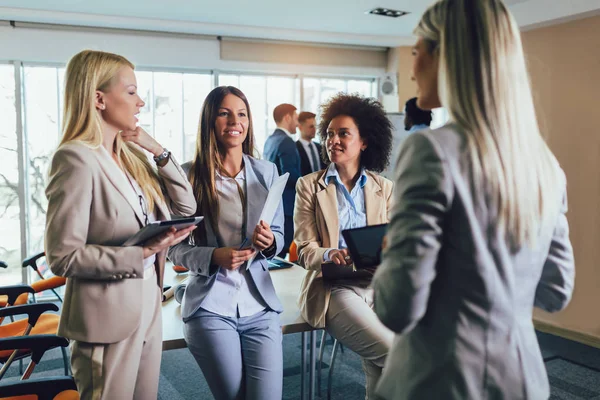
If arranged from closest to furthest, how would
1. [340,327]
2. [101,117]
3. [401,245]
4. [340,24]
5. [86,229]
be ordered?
1. [401,245]
2. [86,229]
3. [101,117]
4. [340,327]
5. [340,24]

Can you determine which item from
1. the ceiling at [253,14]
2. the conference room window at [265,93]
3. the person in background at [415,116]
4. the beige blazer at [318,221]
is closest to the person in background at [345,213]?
the beige blazer at [318,221]

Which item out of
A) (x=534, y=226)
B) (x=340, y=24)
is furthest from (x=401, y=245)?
(x=340, y=24)

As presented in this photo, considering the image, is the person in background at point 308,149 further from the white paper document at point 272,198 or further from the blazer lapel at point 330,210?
the white paper document at point 272,198

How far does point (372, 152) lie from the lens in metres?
2.53

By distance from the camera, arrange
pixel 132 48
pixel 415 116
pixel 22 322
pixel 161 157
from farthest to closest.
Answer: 1. pixel 132 48
2. pixel 415 116
3. pixel 22 322
4. pixel 161 157

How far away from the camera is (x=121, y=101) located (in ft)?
5.26

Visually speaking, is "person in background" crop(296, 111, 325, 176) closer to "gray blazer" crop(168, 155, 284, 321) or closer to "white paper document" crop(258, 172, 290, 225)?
"gray blazer" crop(168, 155, 284, 321)

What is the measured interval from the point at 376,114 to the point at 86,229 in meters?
1.54

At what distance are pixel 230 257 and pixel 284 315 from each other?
17.8 inches

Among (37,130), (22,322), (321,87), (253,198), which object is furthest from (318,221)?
(321,87)

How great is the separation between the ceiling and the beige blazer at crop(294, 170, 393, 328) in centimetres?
283

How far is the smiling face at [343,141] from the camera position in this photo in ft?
7.93

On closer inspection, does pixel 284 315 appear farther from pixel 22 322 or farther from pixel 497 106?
pixel 22 322

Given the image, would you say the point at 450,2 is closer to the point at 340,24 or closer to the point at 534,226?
the point at 534,226
